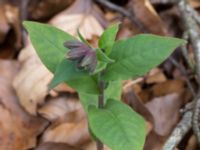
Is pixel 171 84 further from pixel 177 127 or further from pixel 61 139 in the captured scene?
pixel 61 139

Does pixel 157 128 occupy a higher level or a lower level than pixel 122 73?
lower

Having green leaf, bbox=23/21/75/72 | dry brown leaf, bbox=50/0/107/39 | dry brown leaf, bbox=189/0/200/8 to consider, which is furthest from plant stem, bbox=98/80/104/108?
dry brown leaf, bbox=189/0/200/8

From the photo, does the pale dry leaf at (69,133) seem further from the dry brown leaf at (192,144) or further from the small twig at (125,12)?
the small twig at (125,12)

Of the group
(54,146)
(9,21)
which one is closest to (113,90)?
(54,146)

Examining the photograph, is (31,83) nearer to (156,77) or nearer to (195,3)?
(156,77)

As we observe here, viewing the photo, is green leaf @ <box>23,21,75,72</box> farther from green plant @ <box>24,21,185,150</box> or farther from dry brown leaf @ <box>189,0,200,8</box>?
dry brown leaf @ <box>189,0,200,8</box>

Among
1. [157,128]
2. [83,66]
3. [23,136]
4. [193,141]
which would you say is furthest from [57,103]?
[83,66]

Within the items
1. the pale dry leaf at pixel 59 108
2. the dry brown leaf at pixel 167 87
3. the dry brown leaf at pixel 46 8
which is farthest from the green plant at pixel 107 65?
the dry brown leaf at pixel 46 8
